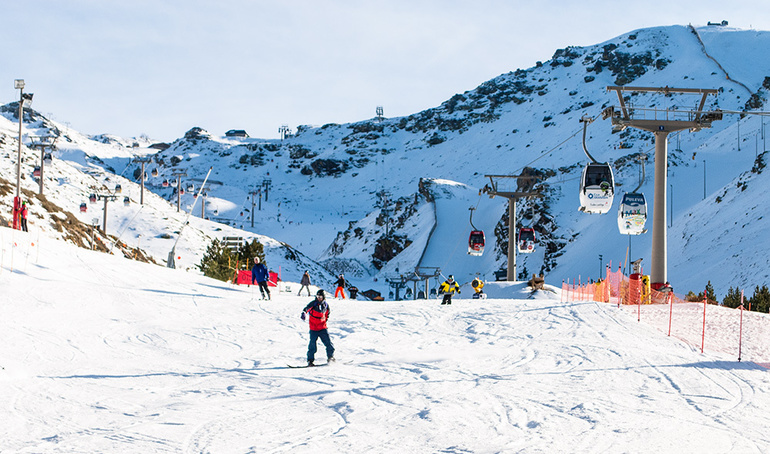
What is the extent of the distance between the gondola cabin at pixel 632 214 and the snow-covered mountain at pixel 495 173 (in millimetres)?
17911

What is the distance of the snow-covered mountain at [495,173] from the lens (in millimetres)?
56531

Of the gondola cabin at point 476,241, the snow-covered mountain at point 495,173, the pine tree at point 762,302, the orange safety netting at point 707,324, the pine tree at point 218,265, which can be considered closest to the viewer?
the orange safety netting at point 707,324

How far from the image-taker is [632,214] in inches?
981

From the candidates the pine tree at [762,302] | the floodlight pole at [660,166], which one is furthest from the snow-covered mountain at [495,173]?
the floodlight pole at [660,166]

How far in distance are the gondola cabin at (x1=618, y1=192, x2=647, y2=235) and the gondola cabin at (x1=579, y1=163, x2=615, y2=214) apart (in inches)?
24.3

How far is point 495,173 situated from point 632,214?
101 metres

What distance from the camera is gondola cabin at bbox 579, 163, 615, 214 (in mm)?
24828

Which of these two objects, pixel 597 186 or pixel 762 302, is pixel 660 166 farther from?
pixel 762 302

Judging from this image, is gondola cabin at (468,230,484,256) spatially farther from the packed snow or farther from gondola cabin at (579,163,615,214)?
the packed snow

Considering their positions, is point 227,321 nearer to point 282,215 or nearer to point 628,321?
point 628,321

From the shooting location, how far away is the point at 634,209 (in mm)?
24953

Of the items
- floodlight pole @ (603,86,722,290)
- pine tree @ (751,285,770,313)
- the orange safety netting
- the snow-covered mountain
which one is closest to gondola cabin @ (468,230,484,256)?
the snow-covered mountain

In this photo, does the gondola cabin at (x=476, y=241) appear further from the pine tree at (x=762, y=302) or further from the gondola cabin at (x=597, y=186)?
the gondola cabin at (x=597, y=186)

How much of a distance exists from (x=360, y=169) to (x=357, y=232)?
76436mm
